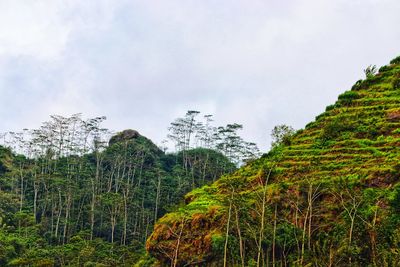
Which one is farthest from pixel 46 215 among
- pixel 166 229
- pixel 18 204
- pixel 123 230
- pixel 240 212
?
pixel 240 212

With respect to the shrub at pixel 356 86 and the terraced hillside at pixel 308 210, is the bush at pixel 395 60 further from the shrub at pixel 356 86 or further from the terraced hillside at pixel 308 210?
the terraced hillside at pixel 308 210

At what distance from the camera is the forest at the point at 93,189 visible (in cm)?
5359

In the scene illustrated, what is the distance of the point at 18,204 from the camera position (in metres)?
67.6

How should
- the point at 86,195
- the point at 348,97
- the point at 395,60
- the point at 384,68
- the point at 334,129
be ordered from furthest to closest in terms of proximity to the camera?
the point at 86,195 → the point at 395,60 → the point at 384,68 → the point at 348,97 → the point at 334,129

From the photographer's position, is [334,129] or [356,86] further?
[356,86]

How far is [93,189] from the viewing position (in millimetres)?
66438

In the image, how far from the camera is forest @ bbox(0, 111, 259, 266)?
53594 mm

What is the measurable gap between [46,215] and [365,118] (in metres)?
46.2

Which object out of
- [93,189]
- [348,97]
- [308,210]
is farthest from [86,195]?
[308,210]

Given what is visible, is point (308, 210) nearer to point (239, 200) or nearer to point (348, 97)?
point (239, 200)

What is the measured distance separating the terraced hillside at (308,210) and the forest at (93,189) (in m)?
15.2

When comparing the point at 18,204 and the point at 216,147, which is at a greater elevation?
the point at 216,147

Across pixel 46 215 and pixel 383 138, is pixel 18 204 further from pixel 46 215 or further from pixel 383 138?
pixel 383 138

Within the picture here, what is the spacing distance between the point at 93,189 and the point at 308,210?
41.7 metres
